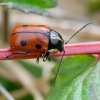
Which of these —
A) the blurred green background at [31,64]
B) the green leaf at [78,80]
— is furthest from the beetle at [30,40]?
the blurred green background at [31,64]

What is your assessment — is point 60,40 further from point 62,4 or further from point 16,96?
point 62,4

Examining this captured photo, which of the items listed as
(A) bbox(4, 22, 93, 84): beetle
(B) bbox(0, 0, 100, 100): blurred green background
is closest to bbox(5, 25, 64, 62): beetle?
(A) bbox(4, 22, 93, 84): beetle

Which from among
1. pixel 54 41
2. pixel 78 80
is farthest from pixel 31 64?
pixel 78 80

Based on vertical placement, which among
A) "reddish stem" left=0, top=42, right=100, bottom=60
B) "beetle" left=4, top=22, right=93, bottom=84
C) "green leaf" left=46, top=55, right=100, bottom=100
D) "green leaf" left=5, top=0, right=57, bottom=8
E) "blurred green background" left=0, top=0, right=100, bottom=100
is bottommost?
"blurred green background" left=0, top=0, right=100, bottom=100

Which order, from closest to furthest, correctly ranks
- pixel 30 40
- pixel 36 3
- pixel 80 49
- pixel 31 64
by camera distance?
1. pixel 80 49
2. pixel 30 40
3. pixel 36 3
4. pixel 31 64

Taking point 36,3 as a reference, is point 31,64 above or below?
below

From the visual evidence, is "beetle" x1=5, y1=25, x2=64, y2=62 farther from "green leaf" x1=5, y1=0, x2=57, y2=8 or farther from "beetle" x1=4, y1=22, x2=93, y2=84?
"green leaf" x1=5, y1=0, x2=57, y2=8

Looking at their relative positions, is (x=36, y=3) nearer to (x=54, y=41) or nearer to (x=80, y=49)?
(x=54, y=41)

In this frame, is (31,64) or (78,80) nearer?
(78,80)
